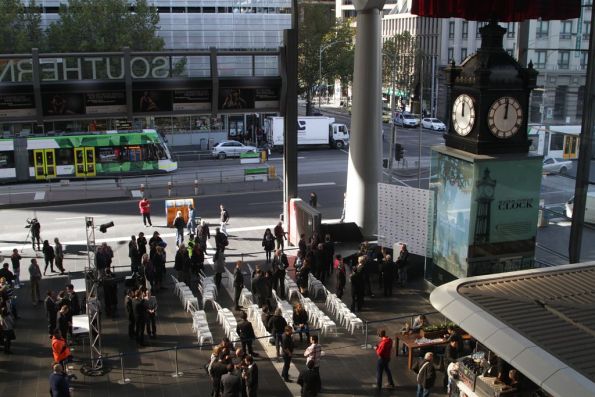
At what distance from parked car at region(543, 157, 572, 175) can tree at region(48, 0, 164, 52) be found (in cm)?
4147

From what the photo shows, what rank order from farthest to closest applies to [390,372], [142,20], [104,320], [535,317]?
[142,20] → [104,320] → [390,372] → [535,317]

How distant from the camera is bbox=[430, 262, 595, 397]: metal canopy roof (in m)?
7.54

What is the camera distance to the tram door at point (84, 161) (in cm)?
4206

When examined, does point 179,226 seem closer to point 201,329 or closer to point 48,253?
point 48,253

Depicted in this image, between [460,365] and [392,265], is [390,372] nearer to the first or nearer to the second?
[460,365]

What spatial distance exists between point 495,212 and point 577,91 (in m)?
6.29

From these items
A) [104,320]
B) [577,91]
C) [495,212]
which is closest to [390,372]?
[495,212]

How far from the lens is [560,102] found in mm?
21172

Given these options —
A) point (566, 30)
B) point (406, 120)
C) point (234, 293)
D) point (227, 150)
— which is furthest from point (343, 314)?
point (406, 120)

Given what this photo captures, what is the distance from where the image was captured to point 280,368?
1603 cm

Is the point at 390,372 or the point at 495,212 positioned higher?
the point at 495,212

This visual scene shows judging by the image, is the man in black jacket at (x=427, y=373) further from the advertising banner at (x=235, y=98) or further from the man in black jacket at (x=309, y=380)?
the advertising banner at (x=235, y=98)

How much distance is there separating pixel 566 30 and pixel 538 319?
1455 centimetres

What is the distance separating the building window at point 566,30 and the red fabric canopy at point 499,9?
145 inches
